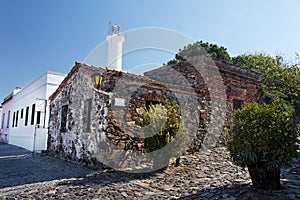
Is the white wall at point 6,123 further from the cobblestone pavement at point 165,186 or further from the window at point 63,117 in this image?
the cobblestone pavement at point 165,186

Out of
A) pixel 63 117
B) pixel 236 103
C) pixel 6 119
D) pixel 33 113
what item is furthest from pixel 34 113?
pixel 236 103

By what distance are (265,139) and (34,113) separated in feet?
40.3

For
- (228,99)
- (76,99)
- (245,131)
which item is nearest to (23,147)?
(76,99)

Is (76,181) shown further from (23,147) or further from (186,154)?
(23,147)

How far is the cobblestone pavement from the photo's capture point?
416 cm

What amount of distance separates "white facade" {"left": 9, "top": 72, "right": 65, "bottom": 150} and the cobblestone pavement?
6720mm

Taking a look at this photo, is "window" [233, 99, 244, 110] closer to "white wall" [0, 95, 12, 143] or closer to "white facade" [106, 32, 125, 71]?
"white facade" [106, 32, 125, 71]

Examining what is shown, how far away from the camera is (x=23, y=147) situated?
13.8 m

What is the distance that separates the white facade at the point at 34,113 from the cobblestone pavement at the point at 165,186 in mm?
6720

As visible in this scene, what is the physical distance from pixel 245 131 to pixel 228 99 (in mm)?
6803

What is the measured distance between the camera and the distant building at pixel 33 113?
1163 centimetres

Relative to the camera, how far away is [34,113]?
12945 mm

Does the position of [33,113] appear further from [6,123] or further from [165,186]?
[165,186]

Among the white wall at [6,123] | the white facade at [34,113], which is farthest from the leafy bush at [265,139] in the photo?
the white wall at [6,123]
